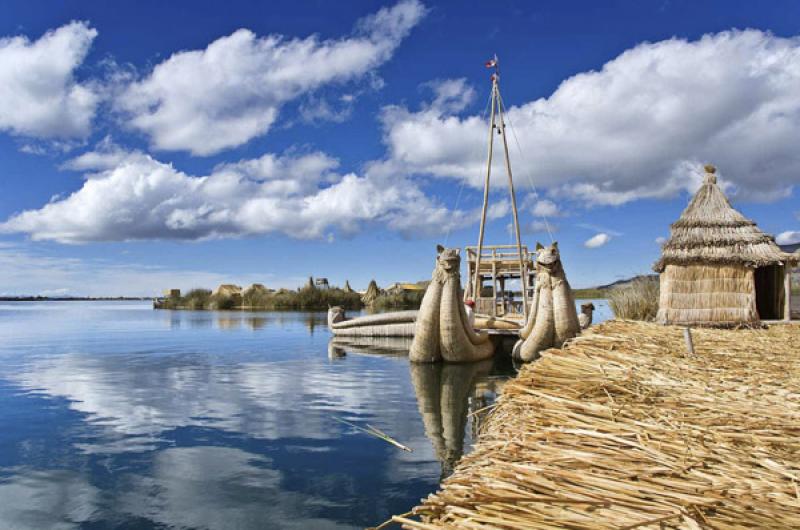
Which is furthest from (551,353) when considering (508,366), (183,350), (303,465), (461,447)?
(183,350)

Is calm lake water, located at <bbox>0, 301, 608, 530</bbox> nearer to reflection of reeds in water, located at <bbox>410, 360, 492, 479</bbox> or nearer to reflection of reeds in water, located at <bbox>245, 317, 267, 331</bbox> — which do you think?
reflection of reeds in water, located at <bbox>410, 360, 492, 479</bbox>

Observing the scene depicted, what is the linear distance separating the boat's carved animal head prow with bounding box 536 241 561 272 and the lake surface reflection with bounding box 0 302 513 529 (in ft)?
10.7

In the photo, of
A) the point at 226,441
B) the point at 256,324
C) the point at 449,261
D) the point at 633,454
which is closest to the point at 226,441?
the point at 226,441

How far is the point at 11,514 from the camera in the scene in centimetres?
551

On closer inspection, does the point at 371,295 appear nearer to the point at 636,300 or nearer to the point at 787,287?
the point at 636,300

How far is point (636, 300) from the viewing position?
72.5 ft

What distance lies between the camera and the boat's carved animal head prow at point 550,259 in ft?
51.3

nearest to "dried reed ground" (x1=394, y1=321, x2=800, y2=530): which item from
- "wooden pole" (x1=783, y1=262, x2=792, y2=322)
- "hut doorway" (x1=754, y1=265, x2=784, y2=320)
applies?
"wooden pole" (x1=783, y1=262, x2=792, y2=322)

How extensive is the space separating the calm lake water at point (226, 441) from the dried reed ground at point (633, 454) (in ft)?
7.52

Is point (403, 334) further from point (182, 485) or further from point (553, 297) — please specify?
point (182, 485)

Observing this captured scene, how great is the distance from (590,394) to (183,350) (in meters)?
20.5

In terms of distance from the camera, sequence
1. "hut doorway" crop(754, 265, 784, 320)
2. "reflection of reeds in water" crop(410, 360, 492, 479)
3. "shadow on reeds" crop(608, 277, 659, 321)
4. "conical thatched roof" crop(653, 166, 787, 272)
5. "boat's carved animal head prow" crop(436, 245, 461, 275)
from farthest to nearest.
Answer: "shadow on reeds" crop(608, 277, 659, 321) < "hut doorway" crop(754, 265, 784, 320) < "conical thatched roof" crop(653, 166, 787, 272) < "boat's carved animal head prow" crop(436, 245, 461, 275) < "reflection of reeds in water" crop(410, 360, 492, 479)

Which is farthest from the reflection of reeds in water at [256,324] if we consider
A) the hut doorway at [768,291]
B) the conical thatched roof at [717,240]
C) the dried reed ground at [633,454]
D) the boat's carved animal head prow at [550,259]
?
the dried reed ground at [633,454]

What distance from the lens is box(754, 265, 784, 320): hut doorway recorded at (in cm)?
1909
